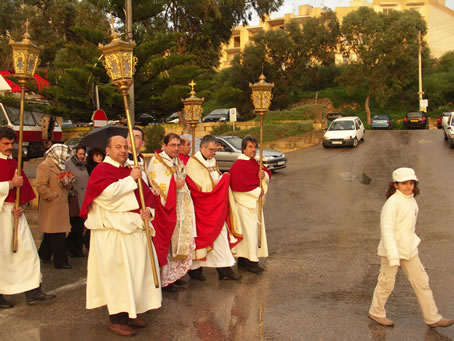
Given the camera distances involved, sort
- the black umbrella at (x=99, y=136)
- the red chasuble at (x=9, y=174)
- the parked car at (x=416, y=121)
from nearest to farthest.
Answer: the red chasuble at (x=9, y=174)
the black umbrella at (x=99, y=136)
the parked car at (x=416, y=121)

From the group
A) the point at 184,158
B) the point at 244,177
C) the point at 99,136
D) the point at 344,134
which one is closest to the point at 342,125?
the point at 344,134

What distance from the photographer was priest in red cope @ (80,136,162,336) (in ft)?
14.3

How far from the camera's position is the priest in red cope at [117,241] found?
435 cm

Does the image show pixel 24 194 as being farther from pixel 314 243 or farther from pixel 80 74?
pixel 80 74

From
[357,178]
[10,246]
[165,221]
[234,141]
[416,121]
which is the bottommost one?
[357,178]

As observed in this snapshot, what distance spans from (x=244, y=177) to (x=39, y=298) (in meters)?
2.91

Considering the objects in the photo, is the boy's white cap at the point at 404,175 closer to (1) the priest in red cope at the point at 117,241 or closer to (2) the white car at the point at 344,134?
(1) the priest in red cope at the point at 117,241

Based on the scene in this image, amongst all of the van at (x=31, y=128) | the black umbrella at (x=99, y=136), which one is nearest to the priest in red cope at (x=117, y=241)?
the black umbrella at (x=99, y=136)

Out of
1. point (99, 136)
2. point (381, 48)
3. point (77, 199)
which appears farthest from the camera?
point (381, 48)

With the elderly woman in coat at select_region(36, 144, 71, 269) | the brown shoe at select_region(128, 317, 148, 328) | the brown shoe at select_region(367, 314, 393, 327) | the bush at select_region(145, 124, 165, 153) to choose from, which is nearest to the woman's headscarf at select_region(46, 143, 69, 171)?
the elderly woman in coat at select_region(36, 144, 71, 269)

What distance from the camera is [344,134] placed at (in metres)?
22.4

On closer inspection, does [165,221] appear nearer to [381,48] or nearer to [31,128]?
[31,128]

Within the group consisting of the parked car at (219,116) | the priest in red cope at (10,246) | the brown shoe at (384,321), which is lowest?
the brown shoe at (384,321)

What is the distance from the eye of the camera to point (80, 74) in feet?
56.3
